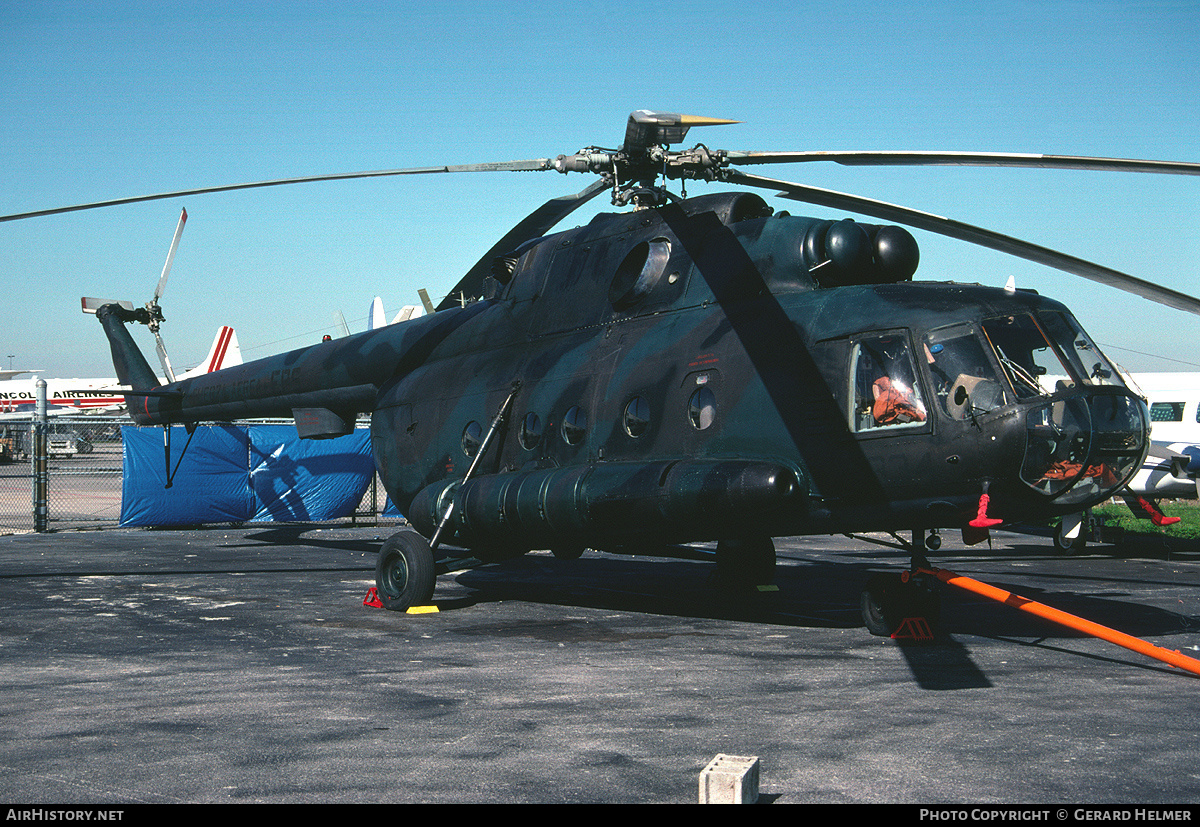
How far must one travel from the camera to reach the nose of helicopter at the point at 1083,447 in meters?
7.75

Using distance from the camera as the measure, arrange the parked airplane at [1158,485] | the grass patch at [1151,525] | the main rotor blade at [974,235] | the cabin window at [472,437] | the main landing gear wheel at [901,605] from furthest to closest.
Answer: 1. the grass patch at [1151,525]
2. the parked airplane at [1158,485]
3. the cabin window at [472,437]
4. the main landing gear wheel at [901,605]
5. the main rotor blade at [974,235]

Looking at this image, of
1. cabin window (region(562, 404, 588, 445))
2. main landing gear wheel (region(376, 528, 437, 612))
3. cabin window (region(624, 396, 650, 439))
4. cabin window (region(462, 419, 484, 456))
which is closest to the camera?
cabin window (region(624, 396, 650, 439))

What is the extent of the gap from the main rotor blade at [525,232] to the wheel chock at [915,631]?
5.38 meters

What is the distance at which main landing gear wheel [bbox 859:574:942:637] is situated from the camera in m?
9.59

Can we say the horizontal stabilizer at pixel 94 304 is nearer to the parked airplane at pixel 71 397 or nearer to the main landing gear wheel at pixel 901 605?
the main landing gear wheel at pixel 901 605

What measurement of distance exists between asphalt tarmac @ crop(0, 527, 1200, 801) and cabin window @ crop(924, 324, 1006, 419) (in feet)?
7.04

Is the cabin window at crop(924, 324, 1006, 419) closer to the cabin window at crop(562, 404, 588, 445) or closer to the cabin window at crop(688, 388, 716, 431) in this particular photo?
the cabin window at crop(688, 388, 716, 431)

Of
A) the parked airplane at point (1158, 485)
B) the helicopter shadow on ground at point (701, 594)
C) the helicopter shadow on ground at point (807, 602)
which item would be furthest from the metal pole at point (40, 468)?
the parked airplane at point (1158, 485)

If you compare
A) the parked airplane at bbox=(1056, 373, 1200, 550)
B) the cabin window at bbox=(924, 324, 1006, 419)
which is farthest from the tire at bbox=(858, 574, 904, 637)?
the parked airplane at bbox=(1056, 373, 1200, 550)

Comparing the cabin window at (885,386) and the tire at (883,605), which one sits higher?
the cabin window at (885,386)

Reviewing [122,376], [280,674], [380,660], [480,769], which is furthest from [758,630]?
[122,376]

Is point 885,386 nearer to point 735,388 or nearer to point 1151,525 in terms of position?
point 735,388

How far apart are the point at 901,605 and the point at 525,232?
6281 mm
